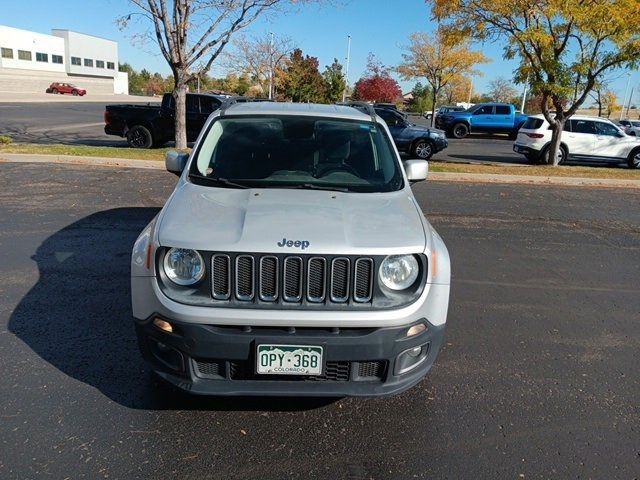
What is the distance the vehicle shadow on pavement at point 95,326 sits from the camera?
322 cm

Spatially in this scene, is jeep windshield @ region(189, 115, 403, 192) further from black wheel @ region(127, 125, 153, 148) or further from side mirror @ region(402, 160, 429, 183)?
black wheel @ region(127, 125, 153, 148)

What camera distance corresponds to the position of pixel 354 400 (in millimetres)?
3303

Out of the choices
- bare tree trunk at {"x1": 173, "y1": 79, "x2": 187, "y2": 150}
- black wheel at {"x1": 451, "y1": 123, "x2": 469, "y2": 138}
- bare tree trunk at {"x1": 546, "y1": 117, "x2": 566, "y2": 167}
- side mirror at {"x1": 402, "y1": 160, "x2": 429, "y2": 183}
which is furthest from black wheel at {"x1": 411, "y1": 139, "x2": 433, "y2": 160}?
black wheel at {"x1": 451, "y1": 123, "x2": 469, "y2": 138}

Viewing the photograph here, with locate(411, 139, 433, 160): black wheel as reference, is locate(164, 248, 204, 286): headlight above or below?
above

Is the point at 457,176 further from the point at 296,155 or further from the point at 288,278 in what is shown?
the point at 288,278

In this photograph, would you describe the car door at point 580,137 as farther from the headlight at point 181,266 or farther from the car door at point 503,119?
the headlight at point 181,266

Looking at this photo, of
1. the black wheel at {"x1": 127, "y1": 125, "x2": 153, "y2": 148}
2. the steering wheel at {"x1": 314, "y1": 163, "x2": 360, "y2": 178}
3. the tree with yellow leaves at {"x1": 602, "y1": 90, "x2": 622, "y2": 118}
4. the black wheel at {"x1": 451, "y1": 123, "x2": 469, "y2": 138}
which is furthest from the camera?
the tree with yellow leaves at {"x1": 602, "y1": 90, "x2": 622, "y2": 118}

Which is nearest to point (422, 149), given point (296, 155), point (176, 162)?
point (296, 155)

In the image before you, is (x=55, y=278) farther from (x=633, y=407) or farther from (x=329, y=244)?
(x=633, y=407)

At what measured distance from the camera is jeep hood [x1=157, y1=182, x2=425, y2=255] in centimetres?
276

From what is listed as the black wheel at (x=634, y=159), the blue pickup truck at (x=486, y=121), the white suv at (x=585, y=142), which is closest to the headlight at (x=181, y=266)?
the white suv at (x=585, y=142)

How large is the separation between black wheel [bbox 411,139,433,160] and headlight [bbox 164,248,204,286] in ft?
48.0

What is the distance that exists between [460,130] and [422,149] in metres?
13.7

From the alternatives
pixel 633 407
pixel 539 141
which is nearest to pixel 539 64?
pixel 539 141
